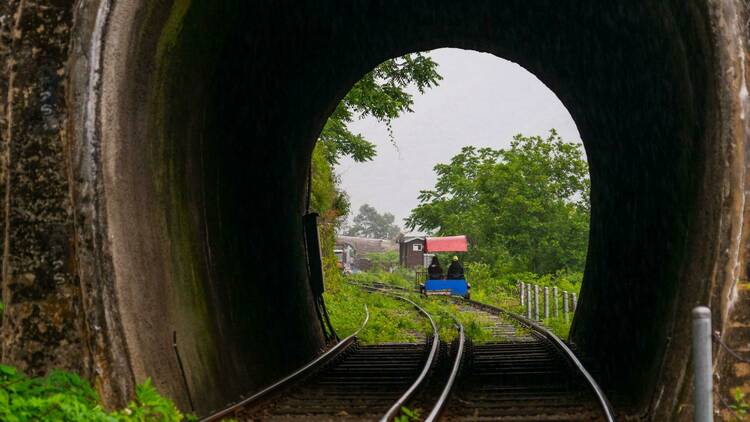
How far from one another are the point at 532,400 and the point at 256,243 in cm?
374

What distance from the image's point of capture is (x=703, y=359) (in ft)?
12.3

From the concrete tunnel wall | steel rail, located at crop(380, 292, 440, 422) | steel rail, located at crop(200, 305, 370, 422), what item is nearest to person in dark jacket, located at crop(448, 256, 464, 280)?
steel rail, located at crop(380, 292, 440, 422)

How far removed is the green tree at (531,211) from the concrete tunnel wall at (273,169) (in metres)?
29.3

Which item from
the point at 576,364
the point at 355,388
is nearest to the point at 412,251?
the point at 576,364

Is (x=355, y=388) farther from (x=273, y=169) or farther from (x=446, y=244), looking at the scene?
(x=446, y=244)

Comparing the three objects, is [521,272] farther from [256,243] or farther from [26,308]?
[26,308]

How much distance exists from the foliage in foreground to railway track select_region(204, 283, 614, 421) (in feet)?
3.25

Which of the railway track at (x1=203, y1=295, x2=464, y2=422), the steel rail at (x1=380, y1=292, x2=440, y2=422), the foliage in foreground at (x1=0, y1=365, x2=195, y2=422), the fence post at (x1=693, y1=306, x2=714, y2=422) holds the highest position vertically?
the fence post at (x1=693, y1=306, x2=714, y2=422)

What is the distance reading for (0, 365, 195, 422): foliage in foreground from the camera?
5422 millimetres

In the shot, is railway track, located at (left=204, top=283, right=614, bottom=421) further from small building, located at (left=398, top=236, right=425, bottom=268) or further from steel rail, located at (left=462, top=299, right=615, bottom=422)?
small building, located at (left=398, top=236, right=425, bottom=268)

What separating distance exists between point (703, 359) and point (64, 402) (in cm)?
388

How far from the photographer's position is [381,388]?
9938 millimetres

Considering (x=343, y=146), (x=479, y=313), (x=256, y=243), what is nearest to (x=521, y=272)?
(x=343, y=146)

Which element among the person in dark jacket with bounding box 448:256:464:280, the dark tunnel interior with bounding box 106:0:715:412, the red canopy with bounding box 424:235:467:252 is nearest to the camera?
the dark tunnel interior with bounding box 106:0:715:412
